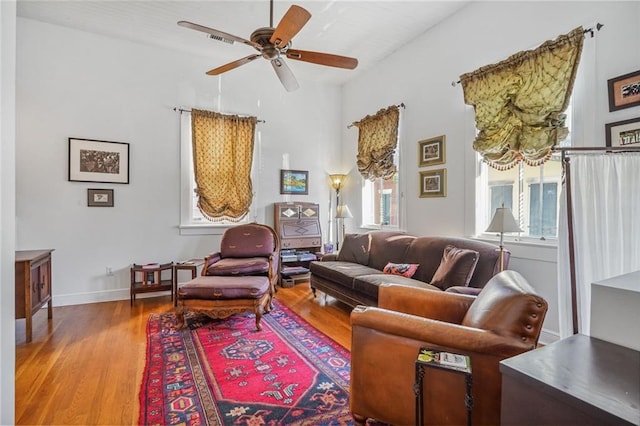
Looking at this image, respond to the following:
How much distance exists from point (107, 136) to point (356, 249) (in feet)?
11.9

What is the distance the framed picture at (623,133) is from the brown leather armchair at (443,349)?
1.49 metres

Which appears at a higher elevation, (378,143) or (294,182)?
(378,143)

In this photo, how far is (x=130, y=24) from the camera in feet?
12.6

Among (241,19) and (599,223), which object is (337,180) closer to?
(241,19)

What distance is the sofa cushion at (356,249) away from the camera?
13.9ft

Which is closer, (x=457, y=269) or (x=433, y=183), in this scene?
(x=457, y=269)

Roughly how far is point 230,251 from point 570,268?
11.6ft

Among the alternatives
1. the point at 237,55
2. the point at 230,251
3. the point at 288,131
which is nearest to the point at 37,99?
the point at 237,55

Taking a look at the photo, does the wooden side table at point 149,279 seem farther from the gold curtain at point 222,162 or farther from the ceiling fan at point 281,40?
the ceiling fan at point 281,40

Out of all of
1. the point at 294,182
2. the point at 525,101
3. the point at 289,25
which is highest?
the point at 289,25

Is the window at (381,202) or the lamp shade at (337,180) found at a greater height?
the lamp shade at (337,180)

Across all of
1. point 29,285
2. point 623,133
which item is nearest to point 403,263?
point 623,133

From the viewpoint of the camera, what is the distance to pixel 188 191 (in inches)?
181

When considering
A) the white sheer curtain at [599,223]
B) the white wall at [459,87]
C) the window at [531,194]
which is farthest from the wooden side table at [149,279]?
the white sheer curtain at [599,223]
